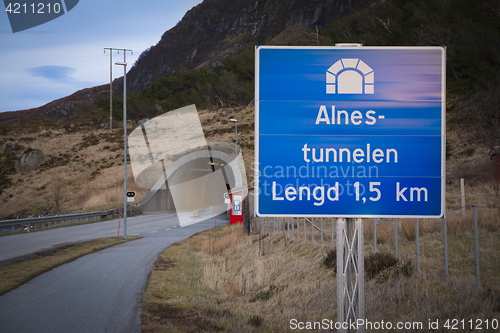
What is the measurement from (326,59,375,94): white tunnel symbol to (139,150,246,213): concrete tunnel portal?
137ft

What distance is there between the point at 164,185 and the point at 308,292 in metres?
42.0

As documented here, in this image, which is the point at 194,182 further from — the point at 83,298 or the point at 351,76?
the point at 351,76

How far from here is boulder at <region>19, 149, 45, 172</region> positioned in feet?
229

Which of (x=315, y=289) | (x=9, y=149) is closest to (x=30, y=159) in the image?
(x=9, y=149)

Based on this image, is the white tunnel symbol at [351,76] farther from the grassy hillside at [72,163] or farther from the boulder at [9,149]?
the boulder at [9,149]

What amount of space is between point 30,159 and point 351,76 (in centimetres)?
7795

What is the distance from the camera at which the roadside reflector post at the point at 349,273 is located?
3.79 m

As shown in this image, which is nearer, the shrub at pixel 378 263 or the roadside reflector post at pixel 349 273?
the roadside reflector post at pixel 349 273

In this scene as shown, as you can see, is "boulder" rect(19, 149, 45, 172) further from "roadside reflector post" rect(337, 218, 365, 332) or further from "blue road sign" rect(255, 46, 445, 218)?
"roadside reflector post" rect(337, 218, 365, 332)

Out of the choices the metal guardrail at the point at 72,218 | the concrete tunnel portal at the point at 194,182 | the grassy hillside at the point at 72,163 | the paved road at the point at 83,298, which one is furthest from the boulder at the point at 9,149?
the paved road at the point at 83,298

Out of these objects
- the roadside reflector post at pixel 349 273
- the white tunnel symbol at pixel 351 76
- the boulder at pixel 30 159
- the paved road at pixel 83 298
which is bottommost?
the paved road at pixel 83 298

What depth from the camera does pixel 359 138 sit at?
13.1 ft

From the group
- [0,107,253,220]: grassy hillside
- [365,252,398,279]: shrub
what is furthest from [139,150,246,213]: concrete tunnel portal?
[365,252,398,279]: shrub

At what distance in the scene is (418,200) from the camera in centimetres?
397
